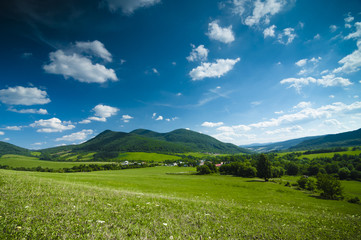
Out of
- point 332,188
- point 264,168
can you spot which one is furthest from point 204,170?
point 332,188

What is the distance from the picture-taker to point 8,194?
8078 mm

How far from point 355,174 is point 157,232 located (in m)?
161

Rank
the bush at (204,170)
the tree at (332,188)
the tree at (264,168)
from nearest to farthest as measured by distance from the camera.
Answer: the tree at (332,188) → the tree at (264,168) → the bush at (204,170)

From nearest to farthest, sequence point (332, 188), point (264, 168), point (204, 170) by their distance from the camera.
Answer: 1. point (332, 188)
2. point (264, 168)
3. point (204, 170)

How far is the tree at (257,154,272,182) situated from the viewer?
3007 inches

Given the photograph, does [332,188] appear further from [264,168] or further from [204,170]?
[204,170]

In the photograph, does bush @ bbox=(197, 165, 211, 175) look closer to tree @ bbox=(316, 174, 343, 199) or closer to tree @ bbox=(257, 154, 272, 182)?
tree @ bbox=(257, 154, 272, 182)

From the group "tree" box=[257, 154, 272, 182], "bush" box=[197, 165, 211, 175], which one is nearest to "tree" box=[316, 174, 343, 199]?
"tree" box=[257, 154, 272, 182]

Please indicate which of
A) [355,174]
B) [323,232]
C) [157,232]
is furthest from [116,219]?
[355,174]

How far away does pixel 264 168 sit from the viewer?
7744cm

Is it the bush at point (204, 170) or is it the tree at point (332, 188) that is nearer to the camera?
the tree at point (332, 188)

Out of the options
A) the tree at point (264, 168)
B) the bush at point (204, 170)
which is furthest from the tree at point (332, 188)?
the bush at point (204, 170)

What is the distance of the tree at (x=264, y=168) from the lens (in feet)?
251

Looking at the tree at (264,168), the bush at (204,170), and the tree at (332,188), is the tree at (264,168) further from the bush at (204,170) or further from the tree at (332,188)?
the bush at (204,170)
